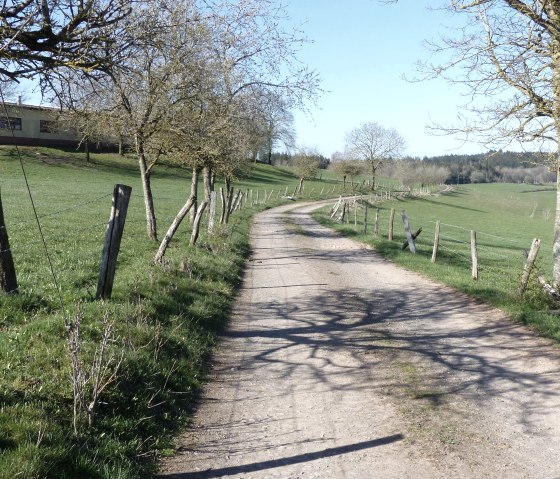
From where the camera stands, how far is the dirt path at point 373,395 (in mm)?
4527

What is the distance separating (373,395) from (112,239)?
4237mm

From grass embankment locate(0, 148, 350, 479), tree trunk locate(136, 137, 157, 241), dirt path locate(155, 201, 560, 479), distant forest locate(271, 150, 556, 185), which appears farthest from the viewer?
distant forest locate(271, 150, 556, 185)

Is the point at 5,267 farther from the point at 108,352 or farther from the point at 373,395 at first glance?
the point at 373,395

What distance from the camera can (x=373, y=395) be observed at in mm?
5973

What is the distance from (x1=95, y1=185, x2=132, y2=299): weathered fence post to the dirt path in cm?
200

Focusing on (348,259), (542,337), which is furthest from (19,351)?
(348,259)

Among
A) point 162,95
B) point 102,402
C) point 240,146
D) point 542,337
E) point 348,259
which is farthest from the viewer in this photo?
point 240,146

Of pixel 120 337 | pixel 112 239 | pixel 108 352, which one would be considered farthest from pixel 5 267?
pixel 108 352

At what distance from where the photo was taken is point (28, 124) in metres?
63.1

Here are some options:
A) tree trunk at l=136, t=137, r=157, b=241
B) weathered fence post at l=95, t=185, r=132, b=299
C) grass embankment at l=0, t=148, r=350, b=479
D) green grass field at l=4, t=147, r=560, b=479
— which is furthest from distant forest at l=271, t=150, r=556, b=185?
weathered fence post at l=95, t=185, r=132, b=299

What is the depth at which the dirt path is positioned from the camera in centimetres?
453

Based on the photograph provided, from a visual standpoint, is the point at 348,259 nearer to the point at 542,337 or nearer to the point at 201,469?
the point at 542,337

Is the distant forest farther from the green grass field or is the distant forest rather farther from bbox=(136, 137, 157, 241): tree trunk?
the green grass field

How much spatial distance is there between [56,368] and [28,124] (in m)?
66.0
